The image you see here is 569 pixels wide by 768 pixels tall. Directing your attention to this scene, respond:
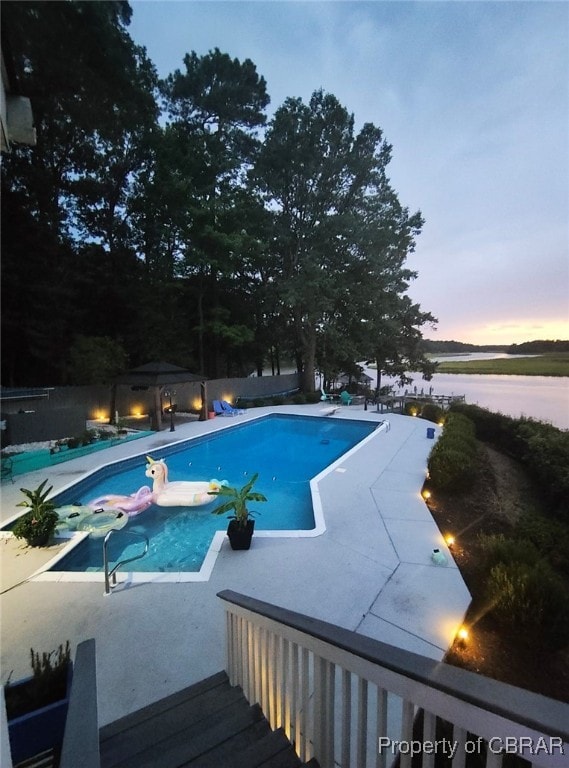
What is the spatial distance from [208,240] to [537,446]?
52.4 ft

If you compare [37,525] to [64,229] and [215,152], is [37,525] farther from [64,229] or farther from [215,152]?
[215,152]

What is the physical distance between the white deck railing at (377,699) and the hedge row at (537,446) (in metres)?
6.49

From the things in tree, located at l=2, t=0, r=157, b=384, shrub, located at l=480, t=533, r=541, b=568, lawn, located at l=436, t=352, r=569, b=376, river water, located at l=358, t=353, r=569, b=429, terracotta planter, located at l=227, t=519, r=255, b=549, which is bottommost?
terracotta planter, located at l=227, t=519, r=255, b=549

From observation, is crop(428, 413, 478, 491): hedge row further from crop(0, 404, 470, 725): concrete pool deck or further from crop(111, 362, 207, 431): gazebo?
crop(111, 362, 207, 431): gazebo

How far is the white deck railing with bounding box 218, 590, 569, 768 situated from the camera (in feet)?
2.40

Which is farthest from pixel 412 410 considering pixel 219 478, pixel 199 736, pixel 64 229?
pixel 64 229

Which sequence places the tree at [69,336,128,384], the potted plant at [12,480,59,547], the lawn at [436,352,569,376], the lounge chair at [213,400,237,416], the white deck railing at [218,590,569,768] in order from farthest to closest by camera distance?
the lounge chair at [213,400,237,416], the tree at [69,336,128,384], the lawn at [436,352,569,376], the potted plant at [12,480,59,547], the white deck railing at [218,590,569,768]

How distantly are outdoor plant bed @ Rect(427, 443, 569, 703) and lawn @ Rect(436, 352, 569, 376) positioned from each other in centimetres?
339

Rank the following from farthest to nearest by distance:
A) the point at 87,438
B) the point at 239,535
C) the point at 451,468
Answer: the point at 87,438, the point at 451,468, the point at 239,535

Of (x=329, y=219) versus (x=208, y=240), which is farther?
(x=329, y=219)

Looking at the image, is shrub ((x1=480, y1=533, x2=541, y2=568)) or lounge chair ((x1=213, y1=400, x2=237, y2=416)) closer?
shrub ((x1=480, y1=533, x2=541, y2=568))

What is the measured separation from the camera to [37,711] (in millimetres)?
1996

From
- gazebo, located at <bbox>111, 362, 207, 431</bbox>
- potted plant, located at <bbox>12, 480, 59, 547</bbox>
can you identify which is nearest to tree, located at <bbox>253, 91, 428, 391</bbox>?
gazebo, located at <bbox>111, 362, 207, 431</bbox>

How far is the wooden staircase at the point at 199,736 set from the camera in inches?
69.0
